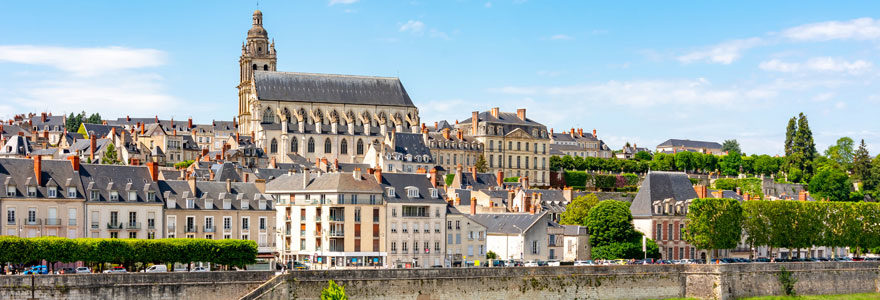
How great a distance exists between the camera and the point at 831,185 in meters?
102

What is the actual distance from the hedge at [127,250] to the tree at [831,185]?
67.2 meters

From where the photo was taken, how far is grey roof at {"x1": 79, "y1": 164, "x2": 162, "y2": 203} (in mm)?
Result: 48000

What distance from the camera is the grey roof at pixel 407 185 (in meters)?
55.5

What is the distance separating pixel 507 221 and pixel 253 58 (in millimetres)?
63800

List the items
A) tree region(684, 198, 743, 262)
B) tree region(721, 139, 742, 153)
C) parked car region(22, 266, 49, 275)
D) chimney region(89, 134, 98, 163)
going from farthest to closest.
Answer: tree region(721, 139, 742, 153)
chimney region(89, 134, 98, 163)
tree region(684, 198, 743, 262)
parked car region(22, 266, 49, 275)

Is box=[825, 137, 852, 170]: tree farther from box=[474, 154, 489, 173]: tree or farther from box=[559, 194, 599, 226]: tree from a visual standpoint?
box=[559, 194, 599, 226]: tree

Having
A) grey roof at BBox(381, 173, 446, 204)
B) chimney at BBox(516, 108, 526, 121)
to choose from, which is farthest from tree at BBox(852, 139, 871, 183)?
grey roof at BBox(381, 173, 446, 204)

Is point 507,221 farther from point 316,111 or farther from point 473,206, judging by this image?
point 316,111

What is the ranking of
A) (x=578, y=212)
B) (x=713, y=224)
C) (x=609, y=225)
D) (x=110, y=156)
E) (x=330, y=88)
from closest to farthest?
(x=713, y=224)
(x=609, y=225)
(x=578, y=212)
(x=110, y=156)
(x=330, y=88)

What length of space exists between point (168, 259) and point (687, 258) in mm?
32250

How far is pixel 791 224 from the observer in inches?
2566

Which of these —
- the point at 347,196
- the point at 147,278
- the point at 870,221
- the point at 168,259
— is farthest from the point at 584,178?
the point at 147,278

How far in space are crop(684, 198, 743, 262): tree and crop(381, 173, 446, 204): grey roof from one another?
13877 mm

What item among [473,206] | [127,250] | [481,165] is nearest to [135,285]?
[127,250]
